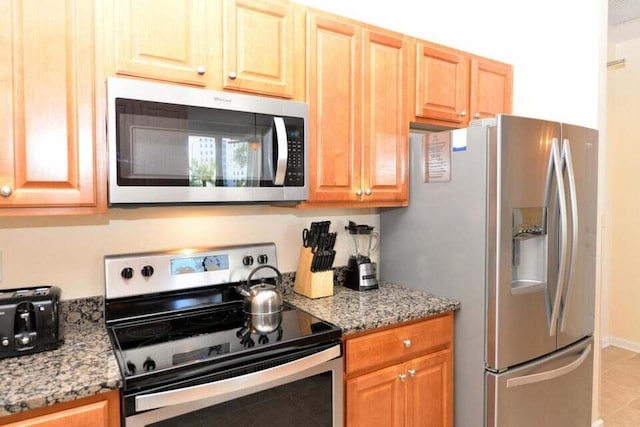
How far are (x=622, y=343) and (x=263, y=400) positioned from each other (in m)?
3.84

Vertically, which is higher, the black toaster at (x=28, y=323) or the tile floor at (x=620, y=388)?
the black toaster at (x=28, y=323)

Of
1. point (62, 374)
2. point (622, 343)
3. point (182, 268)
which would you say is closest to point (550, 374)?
point (182, 268)

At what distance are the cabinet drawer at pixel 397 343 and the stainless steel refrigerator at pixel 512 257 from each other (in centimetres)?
12

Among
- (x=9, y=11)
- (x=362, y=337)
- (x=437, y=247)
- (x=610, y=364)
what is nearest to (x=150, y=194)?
(x=9, y=11)

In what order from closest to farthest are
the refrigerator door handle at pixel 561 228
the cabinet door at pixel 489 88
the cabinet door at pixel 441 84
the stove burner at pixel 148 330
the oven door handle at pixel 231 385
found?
the oven door handle at pixel 231 385
the stove burner at pixel 148 330
the refrigerator door handle at pixel 561 228
the cabinet door at pixel 441 84
the cabinet door at pixel 489 88

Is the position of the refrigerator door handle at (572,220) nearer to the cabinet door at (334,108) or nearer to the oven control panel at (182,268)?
the cabinet door at (334,108)

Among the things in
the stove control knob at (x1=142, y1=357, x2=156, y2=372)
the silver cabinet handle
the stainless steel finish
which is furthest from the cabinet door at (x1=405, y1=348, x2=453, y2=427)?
the silver cabinet handle

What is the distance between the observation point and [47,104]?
1.26m

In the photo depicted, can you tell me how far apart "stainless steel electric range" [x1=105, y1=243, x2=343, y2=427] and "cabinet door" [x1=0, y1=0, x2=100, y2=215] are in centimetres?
42

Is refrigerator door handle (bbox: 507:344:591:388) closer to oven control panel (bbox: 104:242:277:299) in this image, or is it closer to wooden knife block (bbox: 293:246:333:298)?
wooden knife block (bbox: 293:246:333:298)

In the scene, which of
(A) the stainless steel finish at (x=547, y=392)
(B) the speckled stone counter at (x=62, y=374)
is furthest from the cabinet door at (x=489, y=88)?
(B) the speckled stone counter at (x=62, y=374)

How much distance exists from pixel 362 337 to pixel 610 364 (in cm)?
301

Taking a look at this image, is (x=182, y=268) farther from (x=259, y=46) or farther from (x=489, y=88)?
(x=489, y=88)

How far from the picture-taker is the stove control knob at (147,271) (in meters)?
1.66
